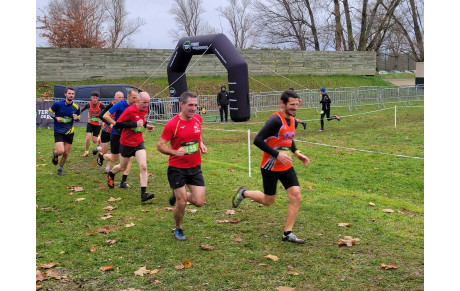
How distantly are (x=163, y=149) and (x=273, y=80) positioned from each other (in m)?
39.6

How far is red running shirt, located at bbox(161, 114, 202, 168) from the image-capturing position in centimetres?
683

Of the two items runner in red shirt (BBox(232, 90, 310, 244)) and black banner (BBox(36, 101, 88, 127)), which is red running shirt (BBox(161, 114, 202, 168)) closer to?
runner in red shirt (BBox(232, 90, 310, 244))

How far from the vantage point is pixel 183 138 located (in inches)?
271

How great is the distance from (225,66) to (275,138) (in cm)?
1664

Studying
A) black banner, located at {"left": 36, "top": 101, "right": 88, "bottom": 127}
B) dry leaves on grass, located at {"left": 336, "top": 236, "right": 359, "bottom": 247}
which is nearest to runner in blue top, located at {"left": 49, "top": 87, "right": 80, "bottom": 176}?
dry leaves on grass, located at {"left": 336, "top": 236, "right": 359, "bottom": 247}

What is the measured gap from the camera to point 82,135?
19.7 m

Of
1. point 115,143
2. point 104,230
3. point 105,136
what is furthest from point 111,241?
point 105,136

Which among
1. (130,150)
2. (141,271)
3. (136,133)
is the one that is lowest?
(141,271)

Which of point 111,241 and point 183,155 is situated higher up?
point 183,155

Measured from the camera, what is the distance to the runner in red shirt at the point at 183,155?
267 inches

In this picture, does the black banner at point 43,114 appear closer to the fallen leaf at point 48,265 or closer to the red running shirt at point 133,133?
the red running shirt at point 133,133

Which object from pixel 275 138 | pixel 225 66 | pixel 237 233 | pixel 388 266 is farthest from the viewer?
pixel 225 66

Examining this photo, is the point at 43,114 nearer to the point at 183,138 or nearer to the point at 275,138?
the point at 183,138

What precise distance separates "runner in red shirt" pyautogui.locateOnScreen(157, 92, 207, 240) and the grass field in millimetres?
591
